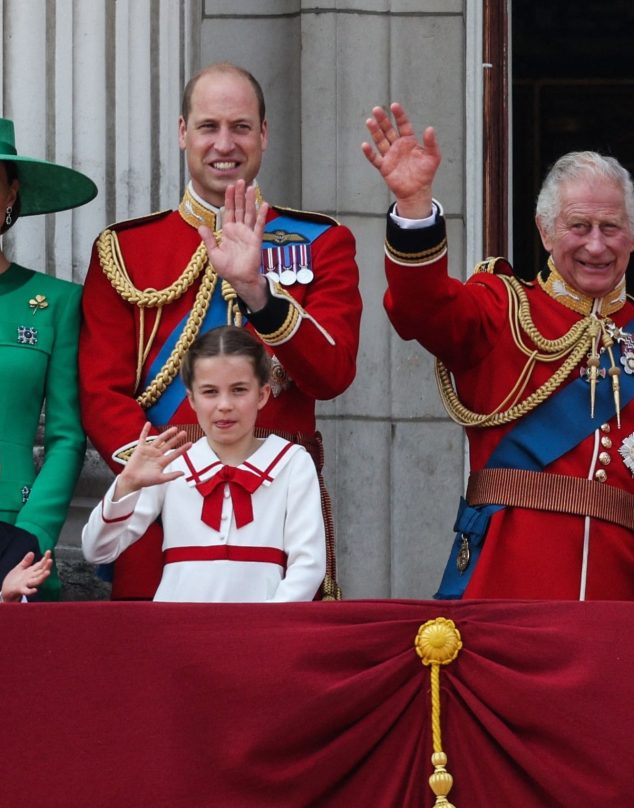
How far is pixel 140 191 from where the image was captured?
18.0 feet

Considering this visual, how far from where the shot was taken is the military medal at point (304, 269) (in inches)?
177

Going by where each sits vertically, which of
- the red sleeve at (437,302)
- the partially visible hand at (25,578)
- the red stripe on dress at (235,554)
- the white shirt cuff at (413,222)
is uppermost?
the white shirt cuff at (413,222)

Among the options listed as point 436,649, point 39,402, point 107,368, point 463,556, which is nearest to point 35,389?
point 39,402

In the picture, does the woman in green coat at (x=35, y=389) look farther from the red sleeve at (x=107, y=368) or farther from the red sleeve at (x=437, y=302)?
the red sleeve at (x=437, y=302)

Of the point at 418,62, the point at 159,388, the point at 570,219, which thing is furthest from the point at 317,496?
the point at 418,62

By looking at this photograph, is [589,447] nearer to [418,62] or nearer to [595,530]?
[595,530]

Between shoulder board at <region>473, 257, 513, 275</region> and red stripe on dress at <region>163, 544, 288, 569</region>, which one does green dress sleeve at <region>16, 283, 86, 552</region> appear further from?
shoulder board at <region>473, 257, 513, 275</region>

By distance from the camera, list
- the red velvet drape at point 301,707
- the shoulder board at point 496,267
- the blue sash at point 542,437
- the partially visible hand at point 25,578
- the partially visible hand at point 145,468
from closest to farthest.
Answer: the red velvet drape at point 301,707 → the partially visible hand at point 25,578 → the partially visible hand at point 145,468 → the blue sash at point 542,437 → the shoulder board at point 496,267

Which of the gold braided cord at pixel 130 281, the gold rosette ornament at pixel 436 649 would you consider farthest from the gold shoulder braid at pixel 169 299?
the gold rosette ornament at pixel 436 649

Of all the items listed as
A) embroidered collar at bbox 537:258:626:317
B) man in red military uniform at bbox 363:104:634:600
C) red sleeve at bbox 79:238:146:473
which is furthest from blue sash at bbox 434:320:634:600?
red sleeve at bbox 79:238:146:473

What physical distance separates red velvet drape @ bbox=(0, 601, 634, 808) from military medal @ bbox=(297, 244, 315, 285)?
3.26ft

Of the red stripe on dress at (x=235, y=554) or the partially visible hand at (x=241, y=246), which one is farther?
the partially visible hand at (x=241, y=246)

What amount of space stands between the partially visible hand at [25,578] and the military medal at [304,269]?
902 mm

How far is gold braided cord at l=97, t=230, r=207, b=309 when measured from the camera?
451 centimetres
